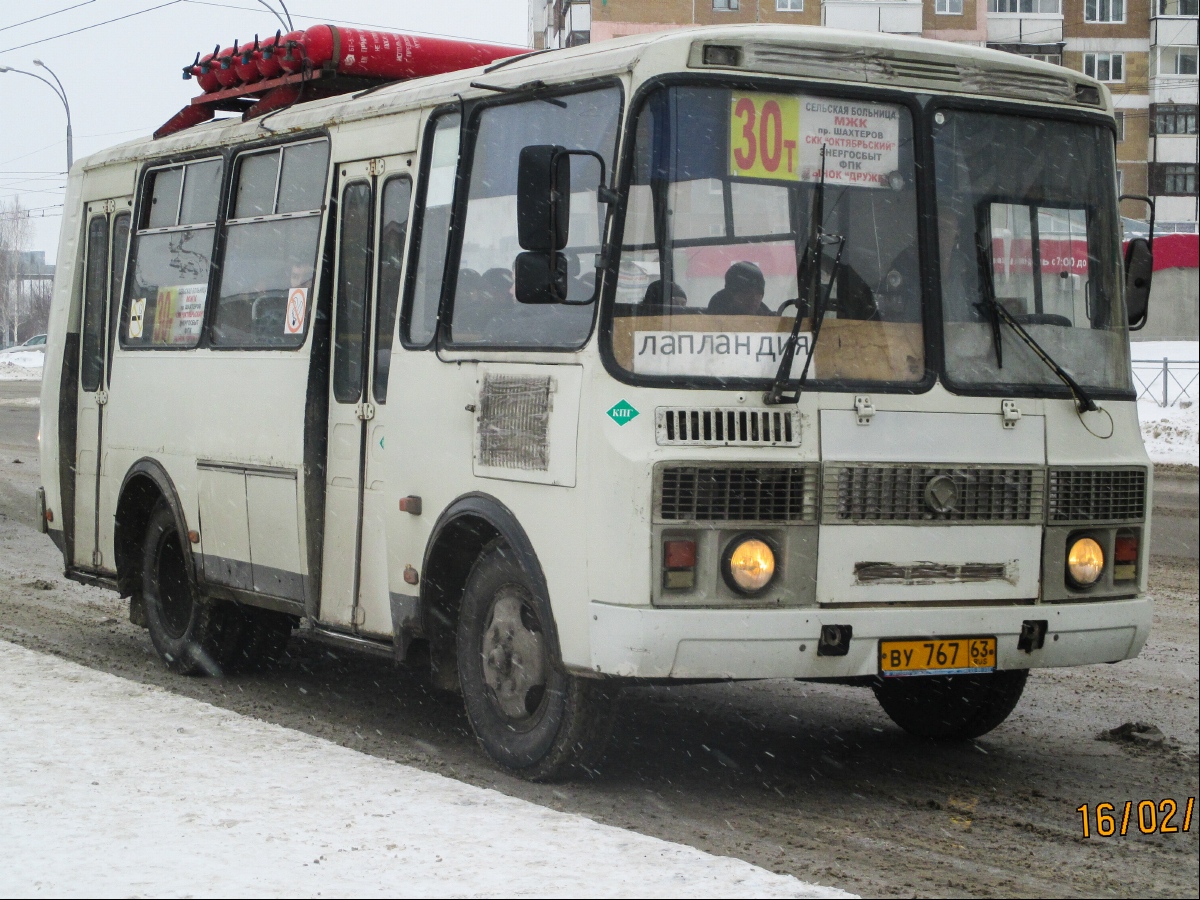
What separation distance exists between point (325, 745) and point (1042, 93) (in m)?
3.93

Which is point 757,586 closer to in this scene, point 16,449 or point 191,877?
point 191,877

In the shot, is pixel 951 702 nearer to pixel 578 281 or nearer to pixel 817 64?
pixel 578 281

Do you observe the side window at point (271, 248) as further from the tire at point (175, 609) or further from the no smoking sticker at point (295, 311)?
the tire at point (175, 609)

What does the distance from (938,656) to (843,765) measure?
3.36ft

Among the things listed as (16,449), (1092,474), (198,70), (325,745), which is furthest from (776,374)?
(16,449)

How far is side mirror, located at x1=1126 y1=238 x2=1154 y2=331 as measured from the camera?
753cm

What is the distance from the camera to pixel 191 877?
511 cm

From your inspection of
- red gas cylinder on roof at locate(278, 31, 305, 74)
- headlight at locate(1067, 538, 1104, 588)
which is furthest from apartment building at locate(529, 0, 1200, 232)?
headlight at locate(1067, 538, 1104, 588)

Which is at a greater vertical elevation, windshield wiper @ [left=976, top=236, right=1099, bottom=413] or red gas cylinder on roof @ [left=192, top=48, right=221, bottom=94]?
red gas cylinder on roof @ [left=192, top=48, right=221, bottom=94]

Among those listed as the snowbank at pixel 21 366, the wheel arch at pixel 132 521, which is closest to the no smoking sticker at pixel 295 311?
the wheel arch at pixel 132 521

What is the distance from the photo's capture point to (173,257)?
34.2 ft

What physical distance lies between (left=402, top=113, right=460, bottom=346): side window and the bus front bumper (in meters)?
1.91

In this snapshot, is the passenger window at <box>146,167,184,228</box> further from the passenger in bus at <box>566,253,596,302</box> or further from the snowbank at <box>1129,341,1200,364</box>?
the snowbank at <box>1129,341,1200,364</box>

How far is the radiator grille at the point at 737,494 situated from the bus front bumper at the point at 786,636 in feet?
1.14
